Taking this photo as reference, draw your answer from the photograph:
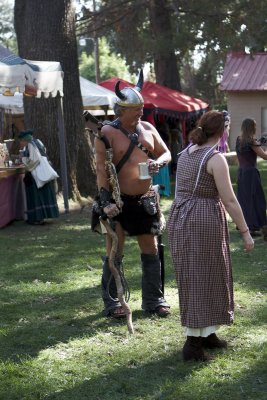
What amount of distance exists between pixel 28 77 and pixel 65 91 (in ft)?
12.4

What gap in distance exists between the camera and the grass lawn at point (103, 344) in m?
4.52

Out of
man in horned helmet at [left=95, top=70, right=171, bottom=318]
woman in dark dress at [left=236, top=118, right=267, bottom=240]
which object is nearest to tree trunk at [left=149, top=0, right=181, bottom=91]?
woman in dark dress at [left=236, top=118, right=267, bottom=240]

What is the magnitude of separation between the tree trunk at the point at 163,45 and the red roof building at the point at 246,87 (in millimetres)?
8816

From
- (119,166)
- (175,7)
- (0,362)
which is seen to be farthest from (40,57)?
(175,7)

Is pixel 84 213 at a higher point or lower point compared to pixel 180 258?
lower

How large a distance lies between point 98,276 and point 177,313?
1.84 metres

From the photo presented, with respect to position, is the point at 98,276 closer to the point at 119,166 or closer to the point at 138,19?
the point at 119,166

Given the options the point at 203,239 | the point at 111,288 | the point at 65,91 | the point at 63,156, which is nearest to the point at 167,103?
the point at 65,91

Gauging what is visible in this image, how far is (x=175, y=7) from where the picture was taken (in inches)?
935

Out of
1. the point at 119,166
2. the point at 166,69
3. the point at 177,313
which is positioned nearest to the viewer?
the point at 119,166

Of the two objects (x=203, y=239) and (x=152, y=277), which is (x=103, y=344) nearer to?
(x=152, y=277)

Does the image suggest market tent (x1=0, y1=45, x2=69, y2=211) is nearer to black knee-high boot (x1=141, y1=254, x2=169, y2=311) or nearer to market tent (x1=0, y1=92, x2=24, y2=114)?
black knee-high boot (x1=141, y1=254, x2=169, y2=311)

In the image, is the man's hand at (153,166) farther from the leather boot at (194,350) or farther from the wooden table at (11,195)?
the wooden table at (11,195)

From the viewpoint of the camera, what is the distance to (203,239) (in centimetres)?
477
